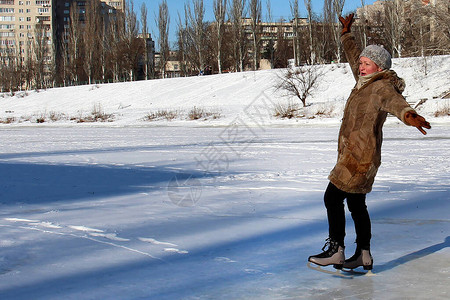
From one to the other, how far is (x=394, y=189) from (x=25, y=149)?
389 inches

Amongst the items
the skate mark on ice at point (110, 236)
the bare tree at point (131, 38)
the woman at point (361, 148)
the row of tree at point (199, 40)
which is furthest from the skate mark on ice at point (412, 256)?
the bare tree at point (131, 38)

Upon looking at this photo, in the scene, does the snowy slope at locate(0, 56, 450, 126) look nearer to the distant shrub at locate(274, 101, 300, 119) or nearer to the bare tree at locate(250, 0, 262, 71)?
the distant shrub at locate(274, 101, 300, 119)

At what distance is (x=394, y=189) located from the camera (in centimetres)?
651

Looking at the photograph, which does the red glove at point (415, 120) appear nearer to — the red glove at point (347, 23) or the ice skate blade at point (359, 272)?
the ice skate blade at point (359, 272)

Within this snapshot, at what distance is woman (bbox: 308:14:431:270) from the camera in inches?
128

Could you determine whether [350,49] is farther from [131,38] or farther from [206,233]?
[131,38]

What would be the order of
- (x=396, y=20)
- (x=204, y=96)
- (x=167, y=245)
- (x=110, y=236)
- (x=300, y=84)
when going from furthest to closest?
(x=396, y=20) → (x=204, y=96) → (x=300, y=84) → (x=110, y=236) → (x=167, y=245)

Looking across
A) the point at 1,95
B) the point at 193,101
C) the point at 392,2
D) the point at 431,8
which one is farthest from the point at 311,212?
the point at 1,95

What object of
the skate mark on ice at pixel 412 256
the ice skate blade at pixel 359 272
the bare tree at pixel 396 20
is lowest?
the ice skate blade at pixel 359 272

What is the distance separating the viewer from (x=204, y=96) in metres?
38.9

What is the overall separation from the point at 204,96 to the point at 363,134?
118 feet

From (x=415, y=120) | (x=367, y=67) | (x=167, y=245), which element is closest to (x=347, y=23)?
(x=367, y=67)

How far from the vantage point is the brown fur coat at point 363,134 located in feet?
10.6

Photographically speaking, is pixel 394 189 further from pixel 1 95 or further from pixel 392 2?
pixel 1 95
